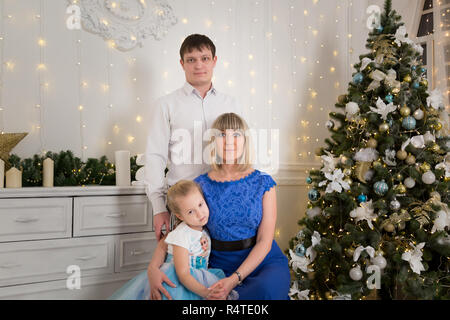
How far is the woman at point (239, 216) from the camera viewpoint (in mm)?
1632

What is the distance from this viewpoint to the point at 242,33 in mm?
3250

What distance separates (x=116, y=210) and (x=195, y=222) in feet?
2.79

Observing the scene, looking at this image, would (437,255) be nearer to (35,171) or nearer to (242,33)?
(242,33)

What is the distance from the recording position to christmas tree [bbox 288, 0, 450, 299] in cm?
217

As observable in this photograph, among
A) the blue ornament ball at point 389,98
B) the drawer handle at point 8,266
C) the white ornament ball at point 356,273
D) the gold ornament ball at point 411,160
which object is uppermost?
the blue ornament ball at point 389,98

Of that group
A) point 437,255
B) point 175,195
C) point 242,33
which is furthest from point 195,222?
point 242,33

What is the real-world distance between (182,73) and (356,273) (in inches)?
76.5

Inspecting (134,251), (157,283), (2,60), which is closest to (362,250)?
(157,283)

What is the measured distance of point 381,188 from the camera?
2277 mm

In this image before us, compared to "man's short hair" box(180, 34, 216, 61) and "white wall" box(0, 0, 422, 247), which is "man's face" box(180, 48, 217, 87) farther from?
"white wall" box(0, 0, 422, 247)

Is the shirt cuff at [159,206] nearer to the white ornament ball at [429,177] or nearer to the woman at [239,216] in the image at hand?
Answer: the woman at [239,216]

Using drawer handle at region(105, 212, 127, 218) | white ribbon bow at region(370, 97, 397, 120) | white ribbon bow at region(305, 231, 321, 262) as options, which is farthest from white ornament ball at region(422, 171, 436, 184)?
drawer handle at region(105, 212, 127, 218)

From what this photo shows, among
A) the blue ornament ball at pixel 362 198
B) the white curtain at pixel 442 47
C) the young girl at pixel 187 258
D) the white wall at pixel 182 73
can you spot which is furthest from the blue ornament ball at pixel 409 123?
the young girl at pixel 187 258

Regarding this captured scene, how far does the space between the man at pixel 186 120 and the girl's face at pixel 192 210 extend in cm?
49
